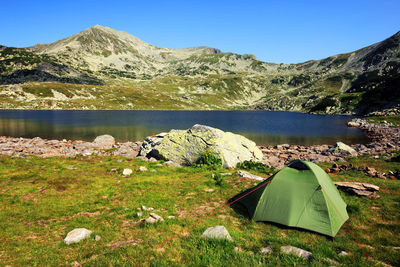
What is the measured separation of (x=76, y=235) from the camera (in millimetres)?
8328

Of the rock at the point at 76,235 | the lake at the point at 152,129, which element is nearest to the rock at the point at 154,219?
the rock at the point at 76,235

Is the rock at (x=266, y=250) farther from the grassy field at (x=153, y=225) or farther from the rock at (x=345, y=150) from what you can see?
the rock at (x=345, y=150)

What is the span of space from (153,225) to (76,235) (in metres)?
3.11

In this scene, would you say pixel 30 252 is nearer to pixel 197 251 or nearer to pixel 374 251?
pixel 197 251

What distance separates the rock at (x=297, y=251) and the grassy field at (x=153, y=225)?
0.24 m

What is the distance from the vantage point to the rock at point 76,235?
8075 mm

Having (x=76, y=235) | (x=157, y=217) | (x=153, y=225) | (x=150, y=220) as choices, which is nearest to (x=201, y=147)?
(x=157, y=217)

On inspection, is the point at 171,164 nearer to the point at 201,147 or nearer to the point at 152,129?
the point at 201,147

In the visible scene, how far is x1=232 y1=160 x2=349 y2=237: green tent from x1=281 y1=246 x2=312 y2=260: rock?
2.28m

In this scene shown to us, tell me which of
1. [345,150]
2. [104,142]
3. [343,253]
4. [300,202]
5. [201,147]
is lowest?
[104,142]

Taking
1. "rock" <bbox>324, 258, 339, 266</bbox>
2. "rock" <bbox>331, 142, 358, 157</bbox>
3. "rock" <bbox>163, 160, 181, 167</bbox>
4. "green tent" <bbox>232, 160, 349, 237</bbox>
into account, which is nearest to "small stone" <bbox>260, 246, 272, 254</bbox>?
"rock" <bbox>324, 258, 339, 266</bbox>

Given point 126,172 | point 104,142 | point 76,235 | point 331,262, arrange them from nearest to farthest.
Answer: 1. point 331,262
2. point 76,235
3. point 126,172
4. point 104,142

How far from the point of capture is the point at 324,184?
33.0 feet

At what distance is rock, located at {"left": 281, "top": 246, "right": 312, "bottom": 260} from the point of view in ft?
21.6
